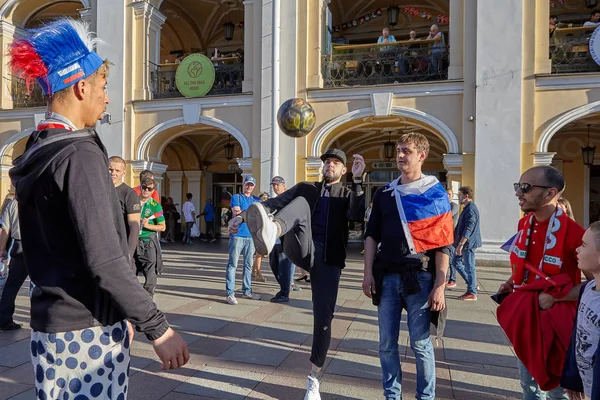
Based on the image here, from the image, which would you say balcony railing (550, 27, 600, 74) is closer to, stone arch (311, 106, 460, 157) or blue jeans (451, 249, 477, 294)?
stone arch (311, 106, 460, 157)

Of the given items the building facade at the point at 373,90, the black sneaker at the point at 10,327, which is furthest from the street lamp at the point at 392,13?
the black sneaker at the point at 10,327

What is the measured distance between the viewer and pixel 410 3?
1421 cm

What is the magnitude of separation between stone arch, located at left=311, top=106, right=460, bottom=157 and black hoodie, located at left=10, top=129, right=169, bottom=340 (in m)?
9.76

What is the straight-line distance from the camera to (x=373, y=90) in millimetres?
10688

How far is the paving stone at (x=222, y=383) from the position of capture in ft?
10.4

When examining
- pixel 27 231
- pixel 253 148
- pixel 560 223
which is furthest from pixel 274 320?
pixel 253 148

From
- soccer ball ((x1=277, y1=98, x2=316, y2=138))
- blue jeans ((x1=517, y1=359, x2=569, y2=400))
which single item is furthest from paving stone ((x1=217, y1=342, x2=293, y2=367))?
soccer ball ((x1=277, y1=98, x2=316, y2=138))

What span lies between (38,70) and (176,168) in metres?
16.5

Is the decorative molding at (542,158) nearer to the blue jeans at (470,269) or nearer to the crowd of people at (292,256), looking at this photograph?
the blue jeans at (470,269)

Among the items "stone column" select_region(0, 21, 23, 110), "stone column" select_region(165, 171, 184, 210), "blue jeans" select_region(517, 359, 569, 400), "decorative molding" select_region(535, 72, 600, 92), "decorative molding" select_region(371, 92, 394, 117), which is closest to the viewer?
"blue jeans" select_region(517, 359, 569, 400)

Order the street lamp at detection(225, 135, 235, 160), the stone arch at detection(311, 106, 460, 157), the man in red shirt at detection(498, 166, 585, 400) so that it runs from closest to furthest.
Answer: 1. the man in red shirt at detection(498, 166, 585, 400)
2. the stone arch at detection(311, 106, 460, 157)
3. the street lamp at detection(225, 135, 235, 160)

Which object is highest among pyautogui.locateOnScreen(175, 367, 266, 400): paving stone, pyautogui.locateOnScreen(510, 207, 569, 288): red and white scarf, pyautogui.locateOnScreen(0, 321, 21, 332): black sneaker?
pyautogui.locateOnScreen(510, 207, 569, 288): red and white scarf

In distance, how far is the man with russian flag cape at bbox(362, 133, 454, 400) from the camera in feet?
8.91

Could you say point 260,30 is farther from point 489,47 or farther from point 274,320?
point 274,320
